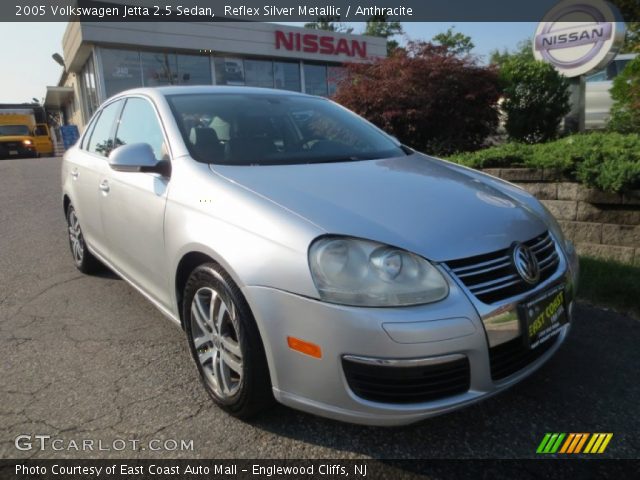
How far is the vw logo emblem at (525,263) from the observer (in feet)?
6.61

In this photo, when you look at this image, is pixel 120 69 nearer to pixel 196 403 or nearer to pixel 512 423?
pixel 196 403

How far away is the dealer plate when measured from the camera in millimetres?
1971

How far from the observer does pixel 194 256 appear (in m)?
2.37

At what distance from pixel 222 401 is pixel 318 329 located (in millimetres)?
796

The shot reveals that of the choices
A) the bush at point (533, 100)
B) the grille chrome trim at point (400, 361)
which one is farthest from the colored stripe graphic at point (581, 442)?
the bush at point (533, 100)

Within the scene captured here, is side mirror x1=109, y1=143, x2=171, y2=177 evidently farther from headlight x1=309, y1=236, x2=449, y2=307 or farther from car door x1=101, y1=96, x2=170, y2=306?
headlight x1=309, y1=236, x2=449, y2=307

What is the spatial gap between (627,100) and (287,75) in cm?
1991

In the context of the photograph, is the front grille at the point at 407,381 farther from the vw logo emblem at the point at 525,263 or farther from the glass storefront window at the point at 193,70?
the glass storefront window at the point at 193,70

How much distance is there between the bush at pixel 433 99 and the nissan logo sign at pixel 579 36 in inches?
40.8

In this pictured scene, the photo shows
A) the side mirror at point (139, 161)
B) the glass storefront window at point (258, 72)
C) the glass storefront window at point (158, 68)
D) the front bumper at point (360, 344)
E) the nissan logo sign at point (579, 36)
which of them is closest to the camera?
the front bumper at point (360, 344)

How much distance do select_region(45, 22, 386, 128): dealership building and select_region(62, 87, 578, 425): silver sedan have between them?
1491 cm

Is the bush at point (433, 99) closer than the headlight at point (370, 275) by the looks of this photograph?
No

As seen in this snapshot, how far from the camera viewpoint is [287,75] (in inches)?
973

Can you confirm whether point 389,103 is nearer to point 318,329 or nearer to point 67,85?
point 318,329
